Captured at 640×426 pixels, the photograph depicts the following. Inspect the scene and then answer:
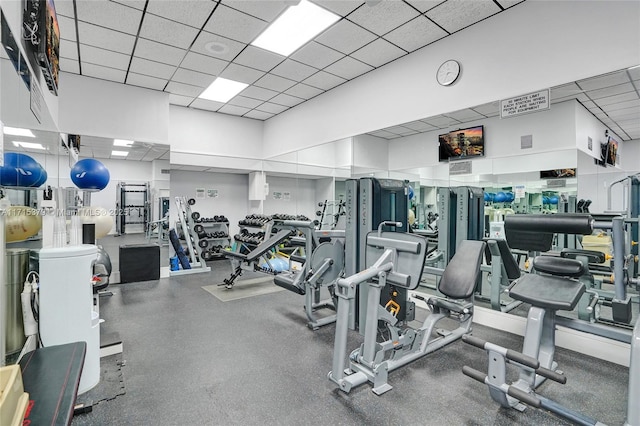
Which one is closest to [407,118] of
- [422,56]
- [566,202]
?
[422,56]

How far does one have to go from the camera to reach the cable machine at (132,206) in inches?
216

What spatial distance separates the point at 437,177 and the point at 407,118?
111 centimetres

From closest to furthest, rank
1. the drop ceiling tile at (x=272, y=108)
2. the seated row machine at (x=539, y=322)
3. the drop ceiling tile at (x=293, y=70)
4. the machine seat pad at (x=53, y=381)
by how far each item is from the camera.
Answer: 1. the machine seat pad at (x=53, y=381)
2. the seated row machine at (x=539, y=322)
3. the drop ceiling tile at (x=293, y=70)
4. the drop ceiling tile at (x=272, y=108)

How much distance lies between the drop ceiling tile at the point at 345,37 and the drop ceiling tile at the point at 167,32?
1569 millimetres

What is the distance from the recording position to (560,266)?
2316 mm

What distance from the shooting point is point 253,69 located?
4855 millimetres

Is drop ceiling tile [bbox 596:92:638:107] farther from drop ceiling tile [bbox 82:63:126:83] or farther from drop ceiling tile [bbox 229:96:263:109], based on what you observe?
drop ceiling tile [bbox 82:63:126:83]

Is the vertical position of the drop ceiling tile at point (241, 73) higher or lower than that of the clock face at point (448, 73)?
higher

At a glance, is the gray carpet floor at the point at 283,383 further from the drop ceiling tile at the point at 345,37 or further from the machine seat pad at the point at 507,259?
the drop ceiling tile at the point at 345,37

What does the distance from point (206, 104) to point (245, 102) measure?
803mm

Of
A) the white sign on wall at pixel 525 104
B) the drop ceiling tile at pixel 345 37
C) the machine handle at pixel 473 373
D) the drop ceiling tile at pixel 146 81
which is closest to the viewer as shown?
the machine handle at pixel 473 373

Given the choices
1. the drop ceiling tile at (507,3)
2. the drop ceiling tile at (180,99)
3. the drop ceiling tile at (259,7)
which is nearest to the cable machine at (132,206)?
the drop ceiling tile at (180,99)

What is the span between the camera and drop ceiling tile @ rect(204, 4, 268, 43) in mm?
3455

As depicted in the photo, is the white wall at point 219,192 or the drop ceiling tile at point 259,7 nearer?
the drop ceiling tile at point 259,7
